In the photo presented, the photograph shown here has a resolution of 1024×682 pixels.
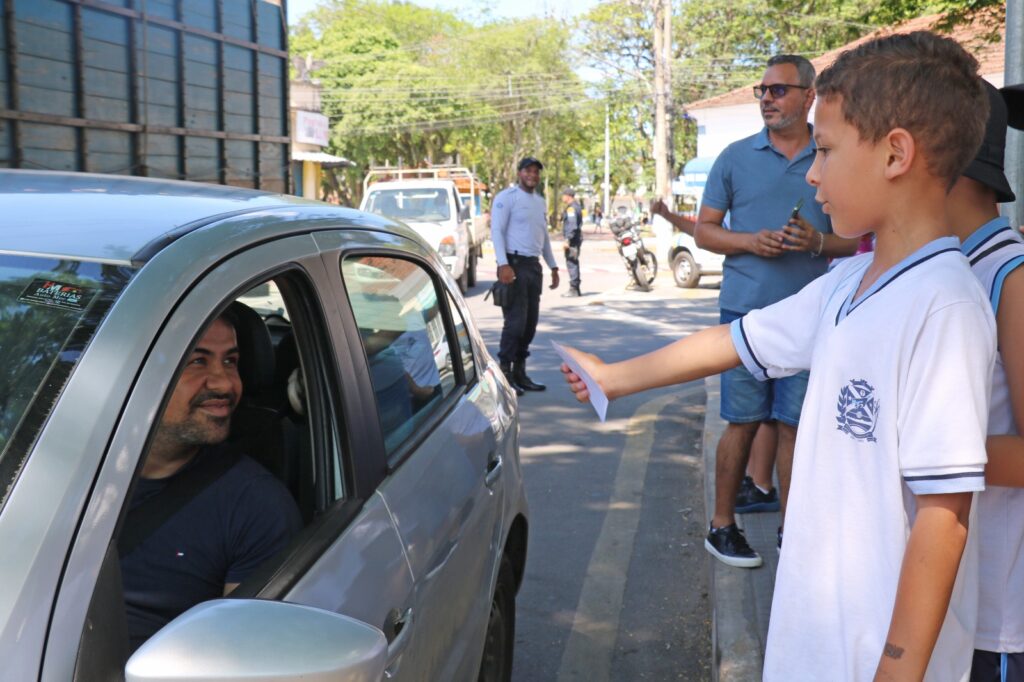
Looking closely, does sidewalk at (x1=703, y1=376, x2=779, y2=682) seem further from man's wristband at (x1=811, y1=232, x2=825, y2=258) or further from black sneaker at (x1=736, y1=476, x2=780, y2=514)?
man's wristband at (x1=811, y1=232, x2=825, y2=258)

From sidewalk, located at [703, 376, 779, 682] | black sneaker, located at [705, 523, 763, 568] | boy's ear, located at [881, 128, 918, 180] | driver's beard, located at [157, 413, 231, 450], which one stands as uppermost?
boy's ear, located at [881, 128, 918, 180]

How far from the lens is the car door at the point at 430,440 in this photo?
2.29 metres

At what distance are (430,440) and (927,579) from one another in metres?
1.34

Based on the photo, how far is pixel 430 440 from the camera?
2.62 m

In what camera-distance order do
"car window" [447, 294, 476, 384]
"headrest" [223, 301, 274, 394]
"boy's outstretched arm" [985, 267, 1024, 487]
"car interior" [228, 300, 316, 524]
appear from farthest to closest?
"car window" [447, 294, 476, 384] < "headrest" [223, 301, 274, 394] < "car interior" [228, 300, 316, 524] < "boy's outstretched arm" [985, 267, 1024, 487]

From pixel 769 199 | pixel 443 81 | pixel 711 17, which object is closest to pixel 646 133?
pixel 443 81

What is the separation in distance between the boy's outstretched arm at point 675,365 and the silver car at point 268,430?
0.54m

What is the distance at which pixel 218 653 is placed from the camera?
1.35 meters

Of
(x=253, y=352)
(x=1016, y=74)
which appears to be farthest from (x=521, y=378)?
(x=253, y=352)

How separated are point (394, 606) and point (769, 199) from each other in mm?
2999

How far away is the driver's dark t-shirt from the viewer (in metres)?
1.96

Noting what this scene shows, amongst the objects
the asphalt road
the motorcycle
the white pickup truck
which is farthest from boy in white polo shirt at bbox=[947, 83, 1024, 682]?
the motorcycle

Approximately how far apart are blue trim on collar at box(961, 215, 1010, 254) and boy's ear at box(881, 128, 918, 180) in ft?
1.24

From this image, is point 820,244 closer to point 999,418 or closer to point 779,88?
point 779,88
